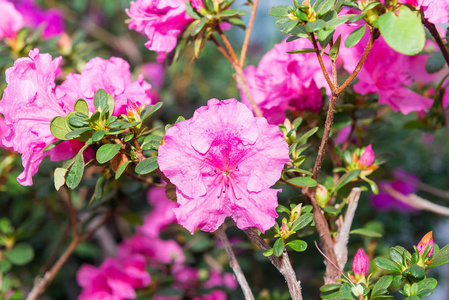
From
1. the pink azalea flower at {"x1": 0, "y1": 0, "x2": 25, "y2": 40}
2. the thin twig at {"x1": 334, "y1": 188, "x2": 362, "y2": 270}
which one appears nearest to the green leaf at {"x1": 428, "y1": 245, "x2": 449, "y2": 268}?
the thin twig at {"x1": 334, "y1": 188, "x2": 362, "y2": 270}

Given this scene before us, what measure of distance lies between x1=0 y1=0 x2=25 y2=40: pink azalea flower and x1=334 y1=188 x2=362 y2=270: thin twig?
106 cm

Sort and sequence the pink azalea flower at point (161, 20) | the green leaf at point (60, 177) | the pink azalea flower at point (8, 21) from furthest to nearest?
the pink azalea flower at point (8, 21) < the pink azalea flower at point (161, 20) < the green leaf at point (60, 177)

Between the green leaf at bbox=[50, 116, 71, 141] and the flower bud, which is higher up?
the green leaf at bbox=[50, 116, 71, 141]

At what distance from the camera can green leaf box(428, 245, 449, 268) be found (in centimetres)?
82

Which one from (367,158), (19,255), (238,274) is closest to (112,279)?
(19,255)

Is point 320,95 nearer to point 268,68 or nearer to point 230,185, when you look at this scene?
point 268,68

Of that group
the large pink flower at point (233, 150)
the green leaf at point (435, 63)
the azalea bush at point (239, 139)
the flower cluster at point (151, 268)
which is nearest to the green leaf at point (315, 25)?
the azalea bush at point (239, 139)

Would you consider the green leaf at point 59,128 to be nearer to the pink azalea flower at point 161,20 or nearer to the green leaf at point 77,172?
the green leaf at point 77,172

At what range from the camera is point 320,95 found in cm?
111

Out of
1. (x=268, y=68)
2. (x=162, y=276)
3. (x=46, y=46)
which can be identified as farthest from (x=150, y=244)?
(x=268, y=68)

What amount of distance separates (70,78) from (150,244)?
33.9 inches

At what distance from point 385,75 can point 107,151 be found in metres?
0.64

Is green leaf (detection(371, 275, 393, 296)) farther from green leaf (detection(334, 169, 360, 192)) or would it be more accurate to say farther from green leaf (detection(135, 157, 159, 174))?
green leaf (detection(135, 157, 159, 174))

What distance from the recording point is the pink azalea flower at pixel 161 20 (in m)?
1.02
